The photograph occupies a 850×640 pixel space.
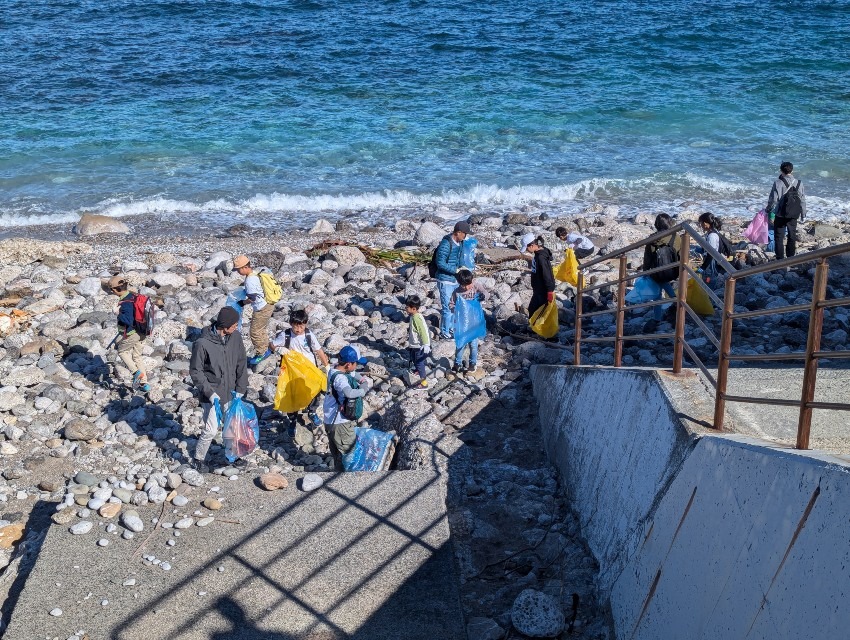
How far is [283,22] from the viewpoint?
31406 mm

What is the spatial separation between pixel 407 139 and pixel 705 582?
19.8 m

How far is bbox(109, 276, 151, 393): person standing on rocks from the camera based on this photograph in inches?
336

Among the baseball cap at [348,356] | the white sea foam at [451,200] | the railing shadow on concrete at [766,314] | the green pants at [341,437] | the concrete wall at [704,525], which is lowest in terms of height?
the white sea foam at [451,200]

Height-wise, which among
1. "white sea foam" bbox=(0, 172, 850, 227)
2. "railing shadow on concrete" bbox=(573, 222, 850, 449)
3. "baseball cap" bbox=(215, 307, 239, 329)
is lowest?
"white sea foam" bbox=(0, 172, 850, 227)

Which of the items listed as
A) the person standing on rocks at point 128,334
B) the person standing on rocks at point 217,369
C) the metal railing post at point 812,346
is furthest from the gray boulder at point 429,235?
the metal railing post at point 812,346

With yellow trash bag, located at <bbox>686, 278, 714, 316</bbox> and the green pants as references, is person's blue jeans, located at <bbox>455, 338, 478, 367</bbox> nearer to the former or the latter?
the green pants

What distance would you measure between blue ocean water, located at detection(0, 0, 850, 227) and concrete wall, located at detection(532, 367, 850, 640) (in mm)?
13310

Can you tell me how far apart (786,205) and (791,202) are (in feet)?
0.22

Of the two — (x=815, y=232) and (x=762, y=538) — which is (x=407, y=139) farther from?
(x=762, y=538)

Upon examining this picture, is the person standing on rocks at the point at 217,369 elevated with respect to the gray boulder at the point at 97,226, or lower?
elevated

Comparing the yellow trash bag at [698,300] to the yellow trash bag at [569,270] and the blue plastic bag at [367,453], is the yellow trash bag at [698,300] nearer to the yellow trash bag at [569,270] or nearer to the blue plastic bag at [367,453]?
the yellow trash bag at [569,270]

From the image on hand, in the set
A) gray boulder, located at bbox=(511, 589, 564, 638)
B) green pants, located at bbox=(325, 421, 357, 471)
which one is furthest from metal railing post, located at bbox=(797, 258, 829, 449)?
green pants, located at bbox=(325, 421, 357, 471)

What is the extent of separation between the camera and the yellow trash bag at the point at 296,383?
735 cm

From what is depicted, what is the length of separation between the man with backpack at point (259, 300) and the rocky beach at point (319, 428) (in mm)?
233
